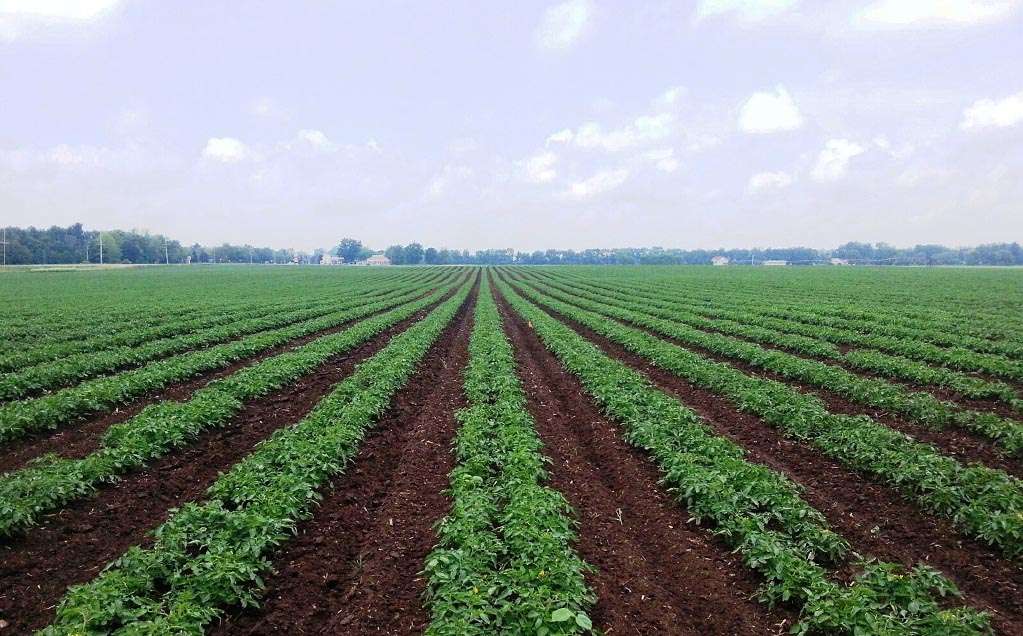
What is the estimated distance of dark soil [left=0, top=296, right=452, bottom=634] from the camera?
6.00 metres

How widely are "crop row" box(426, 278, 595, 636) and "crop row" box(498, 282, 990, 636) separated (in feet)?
7.15

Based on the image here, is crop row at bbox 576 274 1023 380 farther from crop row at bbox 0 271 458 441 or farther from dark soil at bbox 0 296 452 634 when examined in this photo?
crop row at bbox 0 271 458 441

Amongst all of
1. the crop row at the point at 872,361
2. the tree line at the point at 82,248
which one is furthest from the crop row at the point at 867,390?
the tree line at the point at 82,248

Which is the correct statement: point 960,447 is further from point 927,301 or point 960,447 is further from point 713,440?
point 927,301

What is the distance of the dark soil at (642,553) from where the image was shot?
5.74 meters

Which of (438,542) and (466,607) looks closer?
(466,607)

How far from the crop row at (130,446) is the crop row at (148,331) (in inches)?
263

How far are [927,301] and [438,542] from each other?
147 feet

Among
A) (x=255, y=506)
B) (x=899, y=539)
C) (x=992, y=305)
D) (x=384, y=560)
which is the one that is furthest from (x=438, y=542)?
(x=992, y=305)

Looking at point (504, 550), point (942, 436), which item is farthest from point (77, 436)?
point (942, 436)

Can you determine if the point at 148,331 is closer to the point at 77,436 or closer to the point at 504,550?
the point at 77,436

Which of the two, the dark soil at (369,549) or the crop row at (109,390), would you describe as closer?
the dark soil at (369,549)

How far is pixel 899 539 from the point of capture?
23.7ft

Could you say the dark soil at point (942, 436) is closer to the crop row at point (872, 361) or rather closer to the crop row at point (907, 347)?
the crop row at point (872, 361)
